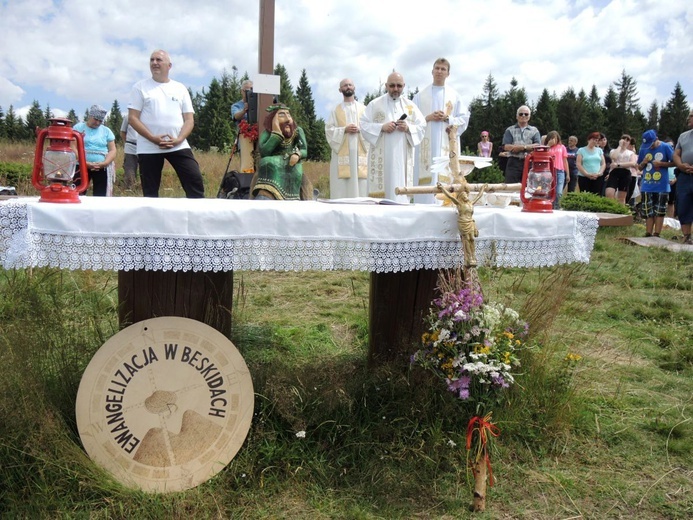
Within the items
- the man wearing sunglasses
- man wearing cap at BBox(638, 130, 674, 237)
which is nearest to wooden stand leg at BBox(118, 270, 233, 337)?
the man wearing sunglasses

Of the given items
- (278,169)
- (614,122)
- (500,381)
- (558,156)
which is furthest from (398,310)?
(614,122)

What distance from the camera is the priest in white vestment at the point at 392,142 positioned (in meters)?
6.46

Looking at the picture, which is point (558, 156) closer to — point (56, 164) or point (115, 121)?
point (56, 164)

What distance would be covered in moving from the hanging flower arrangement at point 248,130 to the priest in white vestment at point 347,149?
1.41 m

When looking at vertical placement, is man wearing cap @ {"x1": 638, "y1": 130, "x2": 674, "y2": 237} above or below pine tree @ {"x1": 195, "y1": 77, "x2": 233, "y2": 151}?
below

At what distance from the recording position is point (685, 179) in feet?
25.8

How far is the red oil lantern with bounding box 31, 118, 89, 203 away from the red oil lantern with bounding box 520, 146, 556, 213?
202 centimetres

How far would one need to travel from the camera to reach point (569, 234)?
2.81 m

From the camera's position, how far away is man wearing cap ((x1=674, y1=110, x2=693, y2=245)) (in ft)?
25.6

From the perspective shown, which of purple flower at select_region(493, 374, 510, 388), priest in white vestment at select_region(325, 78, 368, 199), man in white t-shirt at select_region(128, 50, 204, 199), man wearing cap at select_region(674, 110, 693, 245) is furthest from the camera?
priest in white vestment at select_region(325, 78, 368, 199)

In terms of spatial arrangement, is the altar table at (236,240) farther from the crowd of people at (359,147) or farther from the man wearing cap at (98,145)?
the man wearing cap at (98,145)

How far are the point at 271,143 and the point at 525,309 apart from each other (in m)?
1.93

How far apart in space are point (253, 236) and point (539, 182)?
143 cm

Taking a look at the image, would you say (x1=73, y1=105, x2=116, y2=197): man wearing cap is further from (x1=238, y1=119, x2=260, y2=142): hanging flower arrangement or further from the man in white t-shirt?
the man in white t-shirt
